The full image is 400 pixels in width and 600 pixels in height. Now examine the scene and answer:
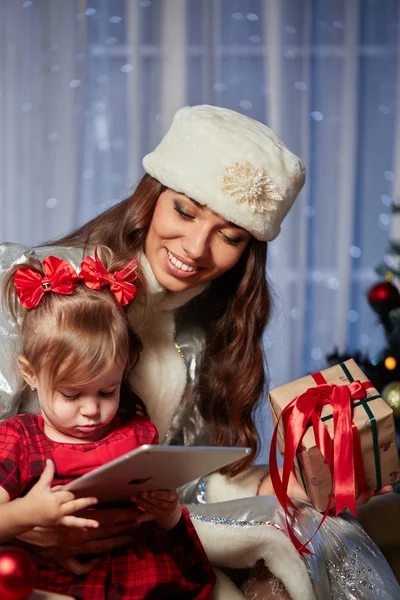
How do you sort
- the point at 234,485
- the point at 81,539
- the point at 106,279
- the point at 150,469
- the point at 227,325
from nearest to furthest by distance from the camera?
1. the point at 150,469
2. the point at 81,539
3. the point at 106,279
4. the point at 234,485
5. the point at 227,325

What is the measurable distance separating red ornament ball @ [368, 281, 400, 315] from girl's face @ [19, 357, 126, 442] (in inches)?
59.6

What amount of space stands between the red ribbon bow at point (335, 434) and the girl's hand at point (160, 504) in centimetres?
30

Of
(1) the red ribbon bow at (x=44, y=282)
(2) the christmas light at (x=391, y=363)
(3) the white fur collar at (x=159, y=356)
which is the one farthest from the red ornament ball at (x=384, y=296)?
(1) the red ribbon bow at (x=44, y=282)

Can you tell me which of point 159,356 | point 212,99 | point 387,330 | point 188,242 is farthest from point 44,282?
point 212,99

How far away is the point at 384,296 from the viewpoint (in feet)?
9.70

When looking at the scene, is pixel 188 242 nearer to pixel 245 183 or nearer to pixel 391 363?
pixel 245 183

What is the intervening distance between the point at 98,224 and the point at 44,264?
1.59ft

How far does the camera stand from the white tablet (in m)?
1.35

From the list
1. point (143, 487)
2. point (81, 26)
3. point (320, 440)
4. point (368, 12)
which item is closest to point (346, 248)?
point (368, 12)

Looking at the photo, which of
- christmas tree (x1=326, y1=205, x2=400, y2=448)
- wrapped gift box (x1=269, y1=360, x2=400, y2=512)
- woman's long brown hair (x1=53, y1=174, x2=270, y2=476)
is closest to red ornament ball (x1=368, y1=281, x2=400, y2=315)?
christmas tree (x1=326, y1=205, x2=400, y2=448)

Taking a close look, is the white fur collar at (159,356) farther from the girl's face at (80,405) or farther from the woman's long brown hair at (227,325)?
the girl's face at (80,405)

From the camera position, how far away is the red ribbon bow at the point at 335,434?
1803 millimetres

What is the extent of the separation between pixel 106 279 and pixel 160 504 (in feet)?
1.65

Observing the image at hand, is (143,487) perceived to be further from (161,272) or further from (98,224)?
(98,224)
